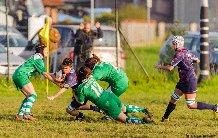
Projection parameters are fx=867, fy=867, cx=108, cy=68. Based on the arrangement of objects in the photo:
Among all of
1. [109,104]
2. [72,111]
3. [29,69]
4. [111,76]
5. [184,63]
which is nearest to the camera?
[109,104]

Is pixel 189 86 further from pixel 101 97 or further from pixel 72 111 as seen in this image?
pixel 72 111

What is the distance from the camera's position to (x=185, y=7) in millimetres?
31922

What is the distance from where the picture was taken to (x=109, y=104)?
47.8 ft

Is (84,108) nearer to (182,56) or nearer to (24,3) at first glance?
(182,56)

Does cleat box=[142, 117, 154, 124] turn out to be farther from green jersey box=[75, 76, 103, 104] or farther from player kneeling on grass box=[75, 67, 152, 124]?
green jersey box=[75, 76, 103, 104]

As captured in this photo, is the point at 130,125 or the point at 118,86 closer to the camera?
the point at 130,125

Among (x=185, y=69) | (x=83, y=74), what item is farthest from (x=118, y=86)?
(x=185, y=69)

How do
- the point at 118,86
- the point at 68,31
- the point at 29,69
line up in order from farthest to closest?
the point at 68,31 < the point at 29,69 < the point at 118,86

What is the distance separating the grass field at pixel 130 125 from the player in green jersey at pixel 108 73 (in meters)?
0.65

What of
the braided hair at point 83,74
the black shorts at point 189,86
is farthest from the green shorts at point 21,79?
the black shorts at point 189,86

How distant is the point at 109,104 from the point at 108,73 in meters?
0.79

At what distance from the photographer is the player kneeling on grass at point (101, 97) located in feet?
47.8

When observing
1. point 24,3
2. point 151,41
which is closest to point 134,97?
point 24,3

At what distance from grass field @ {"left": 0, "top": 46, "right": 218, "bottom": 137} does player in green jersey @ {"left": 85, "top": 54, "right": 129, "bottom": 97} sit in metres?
0.65
